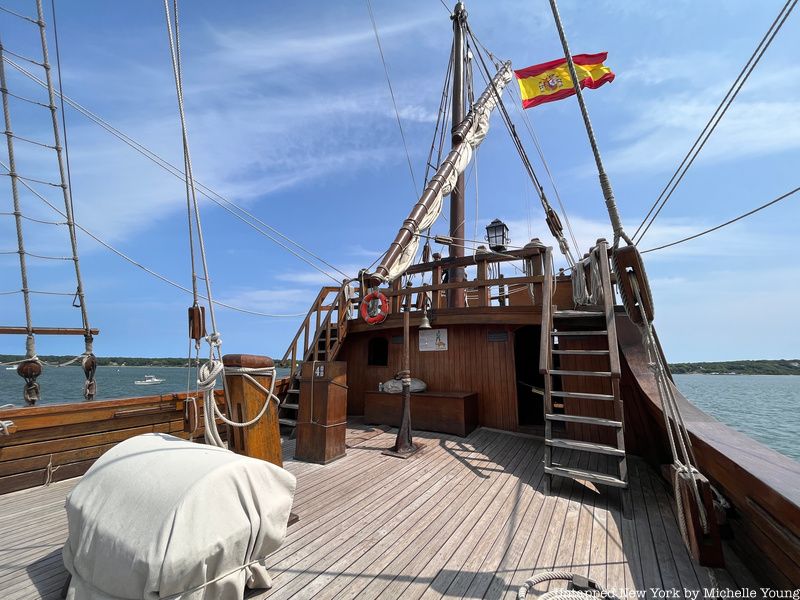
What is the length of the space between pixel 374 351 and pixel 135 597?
6676mm

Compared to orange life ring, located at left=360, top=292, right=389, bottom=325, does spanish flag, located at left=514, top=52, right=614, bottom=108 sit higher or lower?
higher

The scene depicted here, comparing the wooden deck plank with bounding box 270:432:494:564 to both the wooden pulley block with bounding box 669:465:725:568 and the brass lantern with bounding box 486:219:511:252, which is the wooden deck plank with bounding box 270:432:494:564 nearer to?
the wooden pulley block with bounding box 669:465:725:568

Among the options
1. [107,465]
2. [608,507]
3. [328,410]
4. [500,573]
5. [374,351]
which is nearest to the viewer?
[107,465]

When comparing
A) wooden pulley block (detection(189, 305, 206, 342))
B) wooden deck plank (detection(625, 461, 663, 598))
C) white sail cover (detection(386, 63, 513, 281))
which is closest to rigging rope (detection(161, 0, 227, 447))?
wooden pulley block (detection(189, 305, 206, 342))

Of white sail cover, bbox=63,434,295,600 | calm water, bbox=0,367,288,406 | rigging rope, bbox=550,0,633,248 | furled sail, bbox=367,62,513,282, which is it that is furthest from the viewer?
→ calm water, bbox=0,367,288,406

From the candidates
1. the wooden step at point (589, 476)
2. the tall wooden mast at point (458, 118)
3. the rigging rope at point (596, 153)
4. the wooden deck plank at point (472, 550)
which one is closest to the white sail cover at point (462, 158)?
the tall wooden mast at point (458, 118)

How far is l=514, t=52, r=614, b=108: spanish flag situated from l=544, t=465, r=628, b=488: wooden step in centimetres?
1170

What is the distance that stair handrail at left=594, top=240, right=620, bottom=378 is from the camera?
14.0ft

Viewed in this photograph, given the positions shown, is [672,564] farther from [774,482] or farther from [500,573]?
[500,573]

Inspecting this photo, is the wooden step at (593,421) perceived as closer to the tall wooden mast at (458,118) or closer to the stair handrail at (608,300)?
the stair handrail at (608,300)

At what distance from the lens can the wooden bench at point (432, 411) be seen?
6.20m

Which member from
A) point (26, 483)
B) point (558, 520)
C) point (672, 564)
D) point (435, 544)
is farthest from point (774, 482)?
point (26, 483)

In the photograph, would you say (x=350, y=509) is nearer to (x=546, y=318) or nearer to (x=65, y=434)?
(x=65, y=434)

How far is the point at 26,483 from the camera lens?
150 inches
